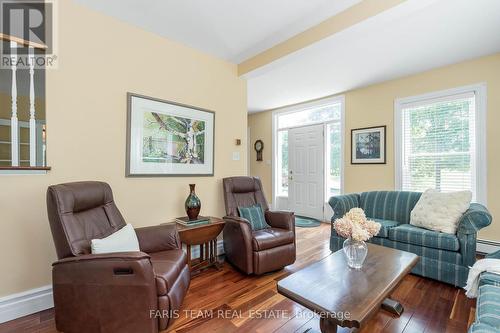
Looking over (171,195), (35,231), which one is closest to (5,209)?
(35,231)

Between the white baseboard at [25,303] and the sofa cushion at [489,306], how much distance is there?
2.80m

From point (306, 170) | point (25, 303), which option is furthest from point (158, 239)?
point (306, 170)

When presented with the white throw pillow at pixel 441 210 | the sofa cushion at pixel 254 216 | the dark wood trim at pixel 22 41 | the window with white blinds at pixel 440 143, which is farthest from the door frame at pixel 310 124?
the dark wood trim at pixel 22 41

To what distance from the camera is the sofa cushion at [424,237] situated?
2.12 m

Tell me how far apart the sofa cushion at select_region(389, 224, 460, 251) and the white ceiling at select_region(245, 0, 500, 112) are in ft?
6.47

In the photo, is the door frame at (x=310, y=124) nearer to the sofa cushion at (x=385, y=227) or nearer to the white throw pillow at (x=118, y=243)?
the sofa cushion at (x=385, y=227)

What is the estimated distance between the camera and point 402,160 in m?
3.61

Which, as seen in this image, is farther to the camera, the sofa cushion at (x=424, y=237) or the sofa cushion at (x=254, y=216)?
the sofa cushion at (x=254, y=216)

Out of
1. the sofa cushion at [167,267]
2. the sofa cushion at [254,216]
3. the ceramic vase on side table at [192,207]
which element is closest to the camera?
Result: the sofa cushion at [167,267]

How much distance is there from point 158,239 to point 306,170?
367cm

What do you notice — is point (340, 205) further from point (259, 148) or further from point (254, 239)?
point (259, 148)

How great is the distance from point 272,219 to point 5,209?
234cm

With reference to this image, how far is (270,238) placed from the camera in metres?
2.34

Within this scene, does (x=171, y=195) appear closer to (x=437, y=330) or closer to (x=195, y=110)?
(x=195, y=110)
